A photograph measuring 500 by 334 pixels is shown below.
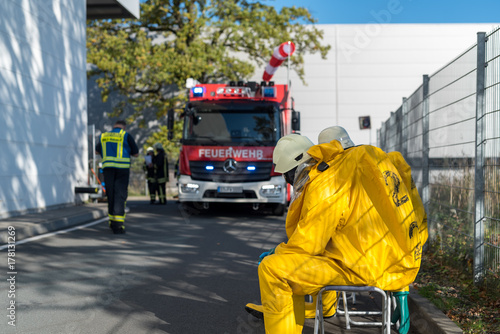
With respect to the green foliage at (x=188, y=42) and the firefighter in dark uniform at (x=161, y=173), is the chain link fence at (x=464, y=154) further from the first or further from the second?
the green foliage at (x=188, y=42)

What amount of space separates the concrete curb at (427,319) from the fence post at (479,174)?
27.3 inches

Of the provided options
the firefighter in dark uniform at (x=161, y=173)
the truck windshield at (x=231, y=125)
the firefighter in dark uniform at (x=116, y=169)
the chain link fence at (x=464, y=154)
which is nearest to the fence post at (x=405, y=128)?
the chain link fence at (x=464, y=154)

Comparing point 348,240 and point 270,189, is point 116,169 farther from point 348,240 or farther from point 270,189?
→ point 348,240

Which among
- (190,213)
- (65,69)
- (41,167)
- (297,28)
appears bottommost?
(190,213)

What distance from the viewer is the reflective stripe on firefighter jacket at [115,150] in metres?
9.80

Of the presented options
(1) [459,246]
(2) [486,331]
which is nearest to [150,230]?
(1) [459,246]

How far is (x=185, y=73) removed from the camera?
24062 mm

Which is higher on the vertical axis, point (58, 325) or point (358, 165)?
point (358, 165)

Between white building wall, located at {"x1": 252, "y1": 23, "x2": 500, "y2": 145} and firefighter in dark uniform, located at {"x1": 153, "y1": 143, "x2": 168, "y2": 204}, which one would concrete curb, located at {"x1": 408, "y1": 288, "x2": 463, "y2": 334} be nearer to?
firefighter in dark uniform, located at {"x1": 153, "y1": 143, "x2": 168, "y2": 204}

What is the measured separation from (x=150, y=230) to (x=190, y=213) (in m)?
3.60

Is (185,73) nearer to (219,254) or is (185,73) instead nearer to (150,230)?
(150,230)

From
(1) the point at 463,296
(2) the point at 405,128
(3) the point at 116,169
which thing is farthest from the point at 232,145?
(1) the point at 463,296

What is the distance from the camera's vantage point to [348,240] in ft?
10.3

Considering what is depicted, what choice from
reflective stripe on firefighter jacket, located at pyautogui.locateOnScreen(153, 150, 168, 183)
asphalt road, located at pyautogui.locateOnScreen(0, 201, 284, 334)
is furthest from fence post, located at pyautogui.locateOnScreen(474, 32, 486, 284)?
reflective stripe on firefighter jacket, located at pyautogui.locateOnScreen(153, 150, 168, 183)
